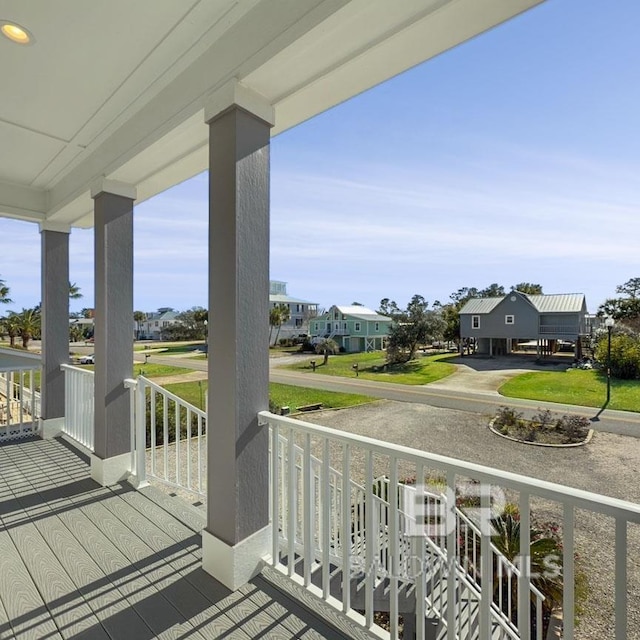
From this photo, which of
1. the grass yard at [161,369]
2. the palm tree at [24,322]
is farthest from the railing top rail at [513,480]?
the palm tree at [24,322]

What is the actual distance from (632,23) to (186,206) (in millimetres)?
4088

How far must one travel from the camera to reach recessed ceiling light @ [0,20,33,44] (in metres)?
1.59

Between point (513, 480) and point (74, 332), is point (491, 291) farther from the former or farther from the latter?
point (74, 332)

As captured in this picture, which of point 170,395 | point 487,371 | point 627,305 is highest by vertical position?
point 627,305

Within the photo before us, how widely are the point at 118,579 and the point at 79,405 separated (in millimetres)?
2287

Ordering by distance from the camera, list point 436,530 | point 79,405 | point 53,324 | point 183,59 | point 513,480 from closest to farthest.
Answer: point 513,480
point 436,530
point 183,59
point 79,405
point 53,324

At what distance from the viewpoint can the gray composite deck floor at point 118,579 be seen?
1.42m

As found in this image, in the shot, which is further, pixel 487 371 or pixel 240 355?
pixel 487 371

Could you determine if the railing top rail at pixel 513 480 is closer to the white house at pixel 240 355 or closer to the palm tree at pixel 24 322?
the white house at pixel 240 355

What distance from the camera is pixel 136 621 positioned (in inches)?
56.9

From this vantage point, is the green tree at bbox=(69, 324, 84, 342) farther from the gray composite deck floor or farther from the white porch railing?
the white porch railing

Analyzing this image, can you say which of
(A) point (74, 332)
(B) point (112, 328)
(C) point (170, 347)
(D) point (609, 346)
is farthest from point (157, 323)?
(D) point (609, 346)

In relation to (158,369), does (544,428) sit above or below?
below

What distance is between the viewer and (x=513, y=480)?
950 mm
